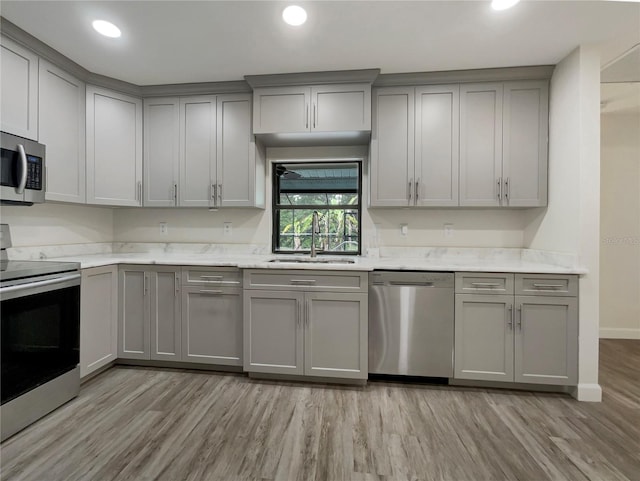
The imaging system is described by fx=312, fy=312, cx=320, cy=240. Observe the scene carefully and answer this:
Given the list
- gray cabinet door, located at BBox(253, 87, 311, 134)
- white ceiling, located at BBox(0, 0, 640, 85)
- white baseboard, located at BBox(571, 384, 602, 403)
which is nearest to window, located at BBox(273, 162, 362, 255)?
gray cabinet door, located at BBox(253, 87, 311, 134)

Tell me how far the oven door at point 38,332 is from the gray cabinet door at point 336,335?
1631 millimetres

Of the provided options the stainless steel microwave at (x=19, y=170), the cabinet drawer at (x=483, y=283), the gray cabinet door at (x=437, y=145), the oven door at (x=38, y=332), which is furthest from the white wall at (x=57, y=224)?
the cabinet drawer at (x=483, y=283)

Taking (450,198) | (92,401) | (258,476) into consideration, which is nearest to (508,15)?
(450,198)

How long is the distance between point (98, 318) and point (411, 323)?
2.45 m

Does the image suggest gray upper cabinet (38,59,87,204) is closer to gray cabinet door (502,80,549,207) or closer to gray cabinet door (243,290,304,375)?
gray cabinet door (243,290,304,375)

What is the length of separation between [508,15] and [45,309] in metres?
3.45

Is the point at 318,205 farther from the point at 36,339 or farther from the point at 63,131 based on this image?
the point at 36,339

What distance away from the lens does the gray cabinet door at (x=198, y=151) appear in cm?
291

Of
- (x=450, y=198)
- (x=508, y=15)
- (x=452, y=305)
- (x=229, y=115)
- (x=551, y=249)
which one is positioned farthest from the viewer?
(x=229, y=115)

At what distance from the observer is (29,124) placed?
7.33 ft

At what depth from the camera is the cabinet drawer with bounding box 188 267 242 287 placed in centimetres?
254

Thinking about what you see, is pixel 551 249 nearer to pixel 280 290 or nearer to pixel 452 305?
pixel 452 305

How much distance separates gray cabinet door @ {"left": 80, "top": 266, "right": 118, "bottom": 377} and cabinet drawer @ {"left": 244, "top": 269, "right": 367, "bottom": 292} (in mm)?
1154

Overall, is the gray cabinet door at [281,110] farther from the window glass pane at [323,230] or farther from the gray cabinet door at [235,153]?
the window glass pane at [323,230]
